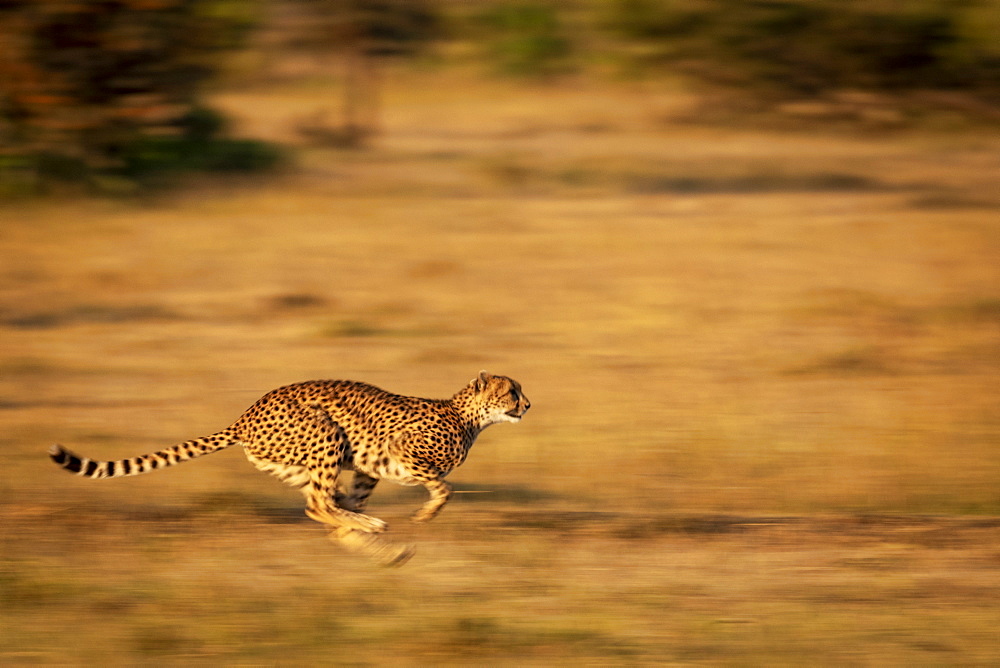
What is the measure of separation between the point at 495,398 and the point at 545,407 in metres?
2.81

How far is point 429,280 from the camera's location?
11.2 metres

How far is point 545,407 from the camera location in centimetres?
775

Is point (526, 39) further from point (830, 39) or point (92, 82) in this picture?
point (92, 82)

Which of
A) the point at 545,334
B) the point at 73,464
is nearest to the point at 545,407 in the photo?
the point at 545,334

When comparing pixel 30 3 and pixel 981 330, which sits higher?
pixel 30 3

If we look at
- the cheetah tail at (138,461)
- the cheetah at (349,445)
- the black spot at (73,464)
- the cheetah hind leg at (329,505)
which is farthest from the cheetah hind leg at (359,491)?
the black spot at (73,464)

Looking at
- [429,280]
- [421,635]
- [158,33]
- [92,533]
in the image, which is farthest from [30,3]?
[421,635]

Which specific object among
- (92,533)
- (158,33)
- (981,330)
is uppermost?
(158,33)

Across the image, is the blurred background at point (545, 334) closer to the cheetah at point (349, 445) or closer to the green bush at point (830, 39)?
the green bush at point (830, 39)

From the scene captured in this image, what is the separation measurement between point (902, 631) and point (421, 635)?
148 centimetres

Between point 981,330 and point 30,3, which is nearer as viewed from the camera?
point 981,330

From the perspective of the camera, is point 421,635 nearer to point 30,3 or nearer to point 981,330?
point 981,330

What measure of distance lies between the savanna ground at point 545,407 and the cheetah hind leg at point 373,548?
1.8 inches

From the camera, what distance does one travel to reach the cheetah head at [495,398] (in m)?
4.96
